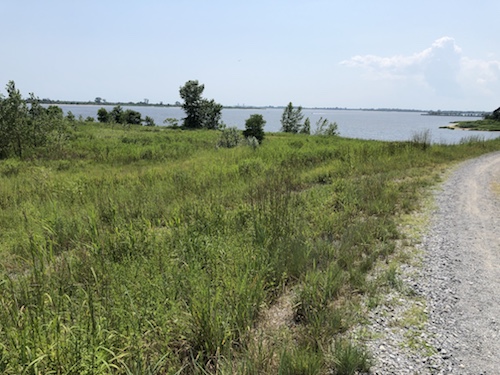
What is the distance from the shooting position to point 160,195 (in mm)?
9273

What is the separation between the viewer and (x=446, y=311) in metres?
3.79

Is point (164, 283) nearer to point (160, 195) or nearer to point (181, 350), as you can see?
point (181, 350)

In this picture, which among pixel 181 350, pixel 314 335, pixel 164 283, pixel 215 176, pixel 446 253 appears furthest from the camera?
pixel 215 176

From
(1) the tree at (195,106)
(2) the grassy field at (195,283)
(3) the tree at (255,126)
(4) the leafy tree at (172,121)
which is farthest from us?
(1) the tree at (195,106)

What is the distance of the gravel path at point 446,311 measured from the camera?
2980 mm

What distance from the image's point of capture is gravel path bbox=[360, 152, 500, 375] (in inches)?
117

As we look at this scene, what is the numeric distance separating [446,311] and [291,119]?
7907cm

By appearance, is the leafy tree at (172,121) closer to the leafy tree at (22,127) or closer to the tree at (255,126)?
the tree at (255,126)

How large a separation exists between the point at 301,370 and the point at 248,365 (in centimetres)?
48

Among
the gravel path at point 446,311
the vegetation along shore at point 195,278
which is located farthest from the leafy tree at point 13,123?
the gravel path at point 446,311

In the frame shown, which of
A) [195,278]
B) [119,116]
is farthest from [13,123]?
[119,116]

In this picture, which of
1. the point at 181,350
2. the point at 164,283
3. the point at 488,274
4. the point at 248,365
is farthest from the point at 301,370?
the point at 488,274

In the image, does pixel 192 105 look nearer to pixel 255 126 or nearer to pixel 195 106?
pixel 195 106

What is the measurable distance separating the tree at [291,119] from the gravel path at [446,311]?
7426cm
